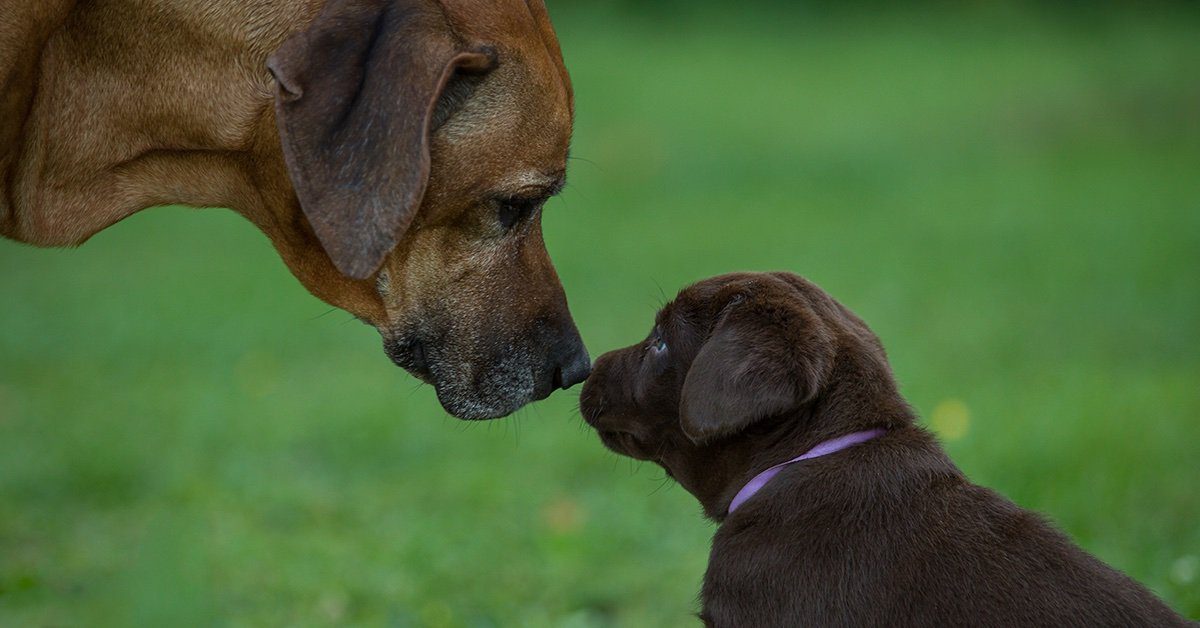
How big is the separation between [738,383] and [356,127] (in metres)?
1.25

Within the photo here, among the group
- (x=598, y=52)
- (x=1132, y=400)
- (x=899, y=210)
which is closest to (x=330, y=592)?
(x=1132, y=400)

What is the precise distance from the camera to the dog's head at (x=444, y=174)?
3.71 metres

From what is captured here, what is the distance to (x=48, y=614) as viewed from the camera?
503cm

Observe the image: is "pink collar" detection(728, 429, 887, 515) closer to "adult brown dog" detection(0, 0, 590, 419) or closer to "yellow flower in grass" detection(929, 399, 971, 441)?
"adult brown dog" detection(0, 0, 590, 419)

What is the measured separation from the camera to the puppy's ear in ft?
11.7

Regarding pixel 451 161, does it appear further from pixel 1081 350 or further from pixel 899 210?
pixel 899 210

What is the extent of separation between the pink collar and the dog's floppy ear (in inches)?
47.0

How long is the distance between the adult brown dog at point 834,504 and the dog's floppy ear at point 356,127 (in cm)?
96

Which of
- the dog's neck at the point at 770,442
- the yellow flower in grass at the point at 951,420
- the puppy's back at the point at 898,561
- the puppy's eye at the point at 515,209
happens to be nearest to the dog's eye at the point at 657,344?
the dog's neck at the point at 770,442

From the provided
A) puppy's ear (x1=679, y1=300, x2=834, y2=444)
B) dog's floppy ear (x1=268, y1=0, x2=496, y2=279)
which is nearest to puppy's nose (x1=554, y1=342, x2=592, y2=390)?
puppy's ear (x1=679, y1=300, x2=834, y2=444)

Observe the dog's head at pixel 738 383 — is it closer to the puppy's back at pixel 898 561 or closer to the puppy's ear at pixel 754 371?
the puppy's ear at pixel 754 371

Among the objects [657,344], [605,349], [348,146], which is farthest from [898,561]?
[605,349]

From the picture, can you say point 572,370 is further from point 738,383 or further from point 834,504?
point 834,504

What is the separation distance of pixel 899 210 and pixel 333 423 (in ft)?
26.8
